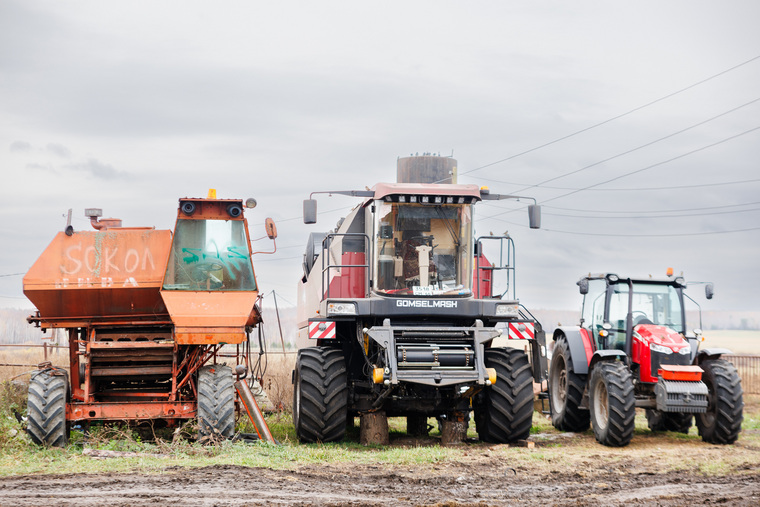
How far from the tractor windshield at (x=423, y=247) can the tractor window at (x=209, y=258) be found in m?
2.03

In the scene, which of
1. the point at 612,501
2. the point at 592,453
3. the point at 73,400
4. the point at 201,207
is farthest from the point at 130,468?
the point at 592,453

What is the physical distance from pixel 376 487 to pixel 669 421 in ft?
27.7

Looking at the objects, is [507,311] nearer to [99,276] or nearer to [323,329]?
[323,329]

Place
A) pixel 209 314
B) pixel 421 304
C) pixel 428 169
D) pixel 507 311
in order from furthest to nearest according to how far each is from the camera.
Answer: pixel 428 169 < pixel 507 311 < pixel 421 304 < pixel 209 314

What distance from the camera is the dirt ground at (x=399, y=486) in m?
8.27

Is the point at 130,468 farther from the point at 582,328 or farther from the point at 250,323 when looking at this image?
the point at 582,328

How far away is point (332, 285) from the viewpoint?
13922 millimetres

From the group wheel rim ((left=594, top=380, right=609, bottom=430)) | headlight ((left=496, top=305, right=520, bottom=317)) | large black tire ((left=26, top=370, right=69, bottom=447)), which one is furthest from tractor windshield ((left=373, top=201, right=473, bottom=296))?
large black tire ((left=26, top=370, right=69, bottom=447))

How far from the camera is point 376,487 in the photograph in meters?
9.26

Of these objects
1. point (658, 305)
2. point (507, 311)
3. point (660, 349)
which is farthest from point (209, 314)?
point (658, 305)

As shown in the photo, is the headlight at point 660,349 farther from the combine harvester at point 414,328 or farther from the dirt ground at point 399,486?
the dirt ground at point 399,486

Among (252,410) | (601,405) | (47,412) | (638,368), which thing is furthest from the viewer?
(638,368)

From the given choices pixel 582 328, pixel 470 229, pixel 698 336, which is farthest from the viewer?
pixel 582 328

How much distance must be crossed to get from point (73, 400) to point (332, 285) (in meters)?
4.28
